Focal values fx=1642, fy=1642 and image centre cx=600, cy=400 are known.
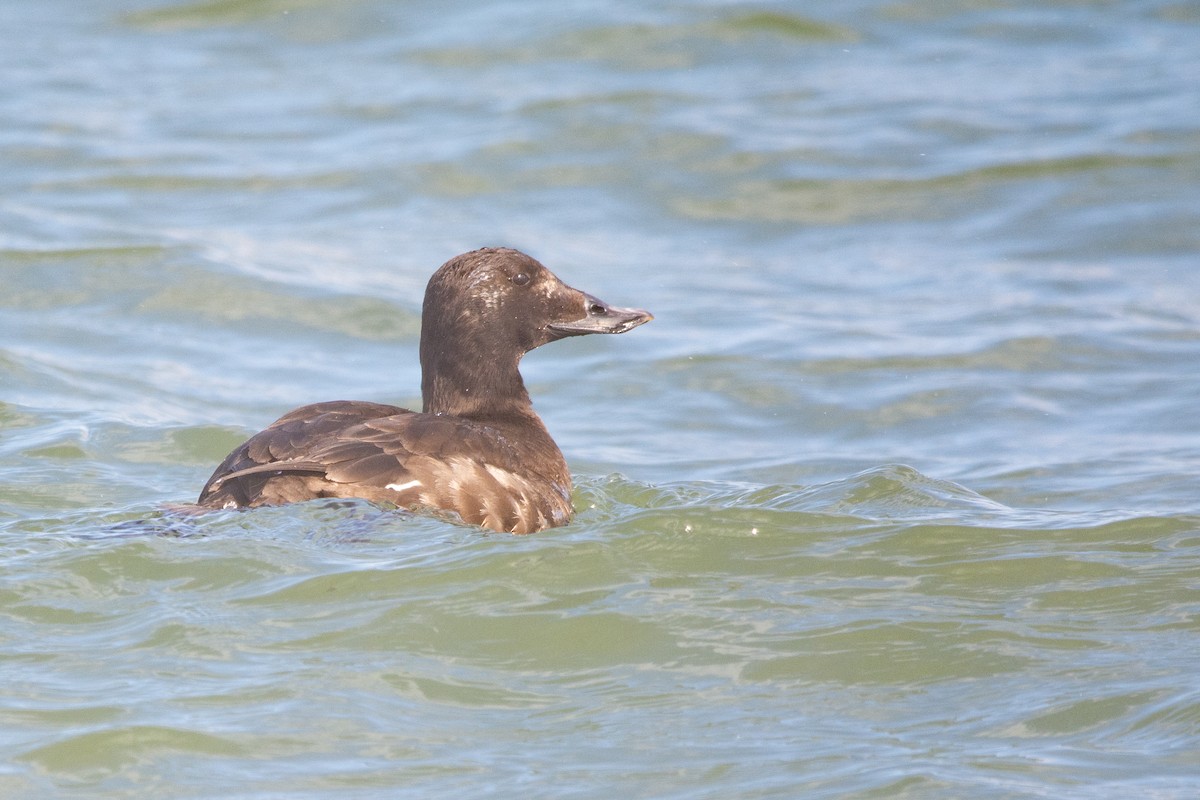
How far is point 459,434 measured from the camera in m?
5.68

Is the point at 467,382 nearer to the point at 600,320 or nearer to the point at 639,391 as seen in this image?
the point at 600,320

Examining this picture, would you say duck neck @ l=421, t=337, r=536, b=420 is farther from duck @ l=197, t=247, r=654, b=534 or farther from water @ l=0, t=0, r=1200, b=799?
water @ l=0, t=0, r=1200, b=799

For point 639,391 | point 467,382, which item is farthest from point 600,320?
point 639,391

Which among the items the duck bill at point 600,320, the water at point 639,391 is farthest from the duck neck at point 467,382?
the water at point 639,391

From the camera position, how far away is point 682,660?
467 cm

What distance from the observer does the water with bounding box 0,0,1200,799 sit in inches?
168

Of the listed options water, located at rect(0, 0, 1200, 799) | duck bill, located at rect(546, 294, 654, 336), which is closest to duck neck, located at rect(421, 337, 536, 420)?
duck bill, located at rect(546, 294, 654, 336)

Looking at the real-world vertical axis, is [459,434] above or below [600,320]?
below

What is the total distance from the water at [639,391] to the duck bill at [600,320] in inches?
26.4

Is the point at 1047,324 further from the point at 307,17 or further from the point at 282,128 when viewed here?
the point at 307,17

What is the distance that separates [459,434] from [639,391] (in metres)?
3.11

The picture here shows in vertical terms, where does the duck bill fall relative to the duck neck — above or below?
above

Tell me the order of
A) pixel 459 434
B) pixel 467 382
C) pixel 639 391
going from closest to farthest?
pixel 459 434, pixel 467 382, pixel 639 391

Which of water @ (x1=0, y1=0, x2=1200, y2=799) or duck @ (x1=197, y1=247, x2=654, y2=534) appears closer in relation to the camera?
water @ (x1=0, y1=0, x2=1200, y2=799)
